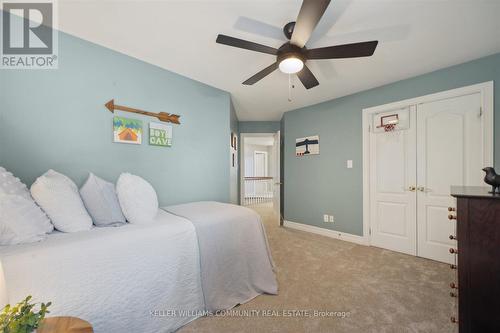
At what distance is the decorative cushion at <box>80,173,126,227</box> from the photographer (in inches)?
59.1

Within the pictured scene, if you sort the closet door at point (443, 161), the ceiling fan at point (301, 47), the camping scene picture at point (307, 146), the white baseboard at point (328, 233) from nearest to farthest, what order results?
1. the ceiling fan at point (301, 47)
2. the closet door at point (443, 161)
3. the white baseboard at point (328, 233)
4. the camping scene picture at point (307, 146)

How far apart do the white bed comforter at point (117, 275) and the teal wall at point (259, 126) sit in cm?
379

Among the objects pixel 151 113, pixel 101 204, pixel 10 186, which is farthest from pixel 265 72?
pixel 10 186

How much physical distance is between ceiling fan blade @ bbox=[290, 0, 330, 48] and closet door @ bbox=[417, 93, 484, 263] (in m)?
2.26

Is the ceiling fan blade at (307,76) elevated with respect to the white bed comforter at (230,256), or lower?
elevated

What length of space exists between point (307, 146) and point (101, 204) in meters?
3.33

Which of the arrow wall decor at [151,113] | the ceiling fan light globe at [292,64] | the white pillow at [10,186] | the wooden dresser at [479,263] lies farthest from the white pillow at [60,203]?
the wooden dresser at [479,263]

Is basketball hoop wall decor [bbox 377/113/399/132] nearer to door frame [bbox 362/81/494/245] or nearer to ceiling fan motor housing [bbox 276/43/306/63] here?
door frame [bbox 362/81/494/245]

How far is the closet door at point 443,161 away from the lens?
2.30m

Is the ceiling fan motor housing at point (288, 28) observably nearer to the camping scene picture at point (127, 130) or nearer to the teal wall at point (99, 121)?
the teal wall at point (99, 121)

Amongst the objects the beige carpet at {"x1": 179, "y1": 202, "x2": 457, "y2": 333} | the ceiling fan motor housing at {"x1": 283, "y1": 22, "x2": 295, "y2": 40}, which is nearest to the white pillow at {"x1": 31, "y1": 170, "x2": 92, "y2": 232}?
the beige carpet at {"x1": 179, "y1": 202, "x2": 457, "y2": 333}

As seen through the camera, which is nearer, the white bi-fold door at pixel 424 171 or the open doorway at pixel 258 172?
the white bi-fold door at pixel 424 171

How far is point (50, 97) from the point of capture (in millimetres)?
1675

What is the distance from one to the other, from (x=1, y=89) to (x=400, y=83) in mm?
4237
